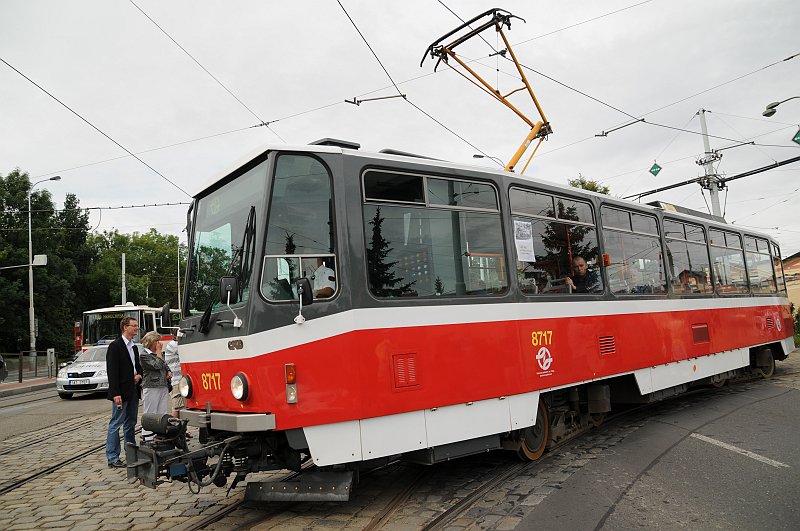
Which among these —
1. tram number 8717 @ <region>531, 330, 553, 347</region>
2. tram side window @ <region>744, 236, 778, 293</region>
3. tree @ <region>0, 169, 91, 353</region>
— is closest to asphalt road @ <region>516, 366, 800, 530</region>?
tram number 8717 @ <region>531, 330, 553, 347</region>

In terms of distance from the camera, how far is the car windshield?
16203 millimetres

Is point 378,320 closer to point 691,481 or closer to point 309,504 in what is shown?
point 309,504

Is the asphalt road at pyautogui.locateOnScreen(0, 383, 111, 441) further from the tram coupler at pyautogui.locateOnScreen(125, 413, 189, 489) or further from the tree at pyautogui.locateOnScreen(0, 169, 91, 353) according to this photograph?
the tree at pyautogui.locateOnScreen(0, 169, 91, 353)

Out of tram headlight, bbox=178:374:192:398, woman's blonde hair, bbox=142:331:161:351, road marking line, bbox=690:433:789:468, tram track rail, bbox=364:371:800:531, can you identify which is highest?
woman's blonde hair, bbox=142:331:161:351

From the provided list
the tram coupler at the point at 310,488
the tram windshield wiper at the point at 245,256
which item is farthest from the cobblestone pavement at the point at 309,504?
the tram windshield wiper at the point at 245,256

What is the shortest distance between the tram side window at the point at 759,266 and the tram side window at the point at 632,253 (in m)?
4.53

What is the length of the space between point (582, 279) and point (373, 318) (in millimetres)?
3443

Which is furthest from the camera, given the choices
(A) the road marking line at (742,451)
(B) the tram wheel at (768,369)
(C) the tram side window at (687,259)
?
(B) the tram wheel at (768,369)

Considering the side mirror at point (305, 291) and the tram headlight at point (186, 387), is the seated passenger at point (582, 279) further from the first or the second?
the tram headlight at point (186, 387)

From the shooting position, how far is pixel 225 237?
545cm

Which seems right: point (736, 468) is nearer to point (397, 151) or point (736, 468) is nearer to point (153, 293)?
point (397, 151)

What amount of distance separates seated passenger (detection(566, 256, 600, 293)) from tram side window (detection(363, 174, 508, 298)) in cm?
144

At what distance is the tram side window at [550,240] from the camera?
636 centimetres

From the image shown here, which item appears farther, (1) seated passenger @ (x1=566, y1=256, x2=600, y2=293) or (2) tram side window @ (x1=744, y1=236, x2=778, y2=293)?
(2) tram side window @ (x1=744, y1=236, x2=778, y2=293)
